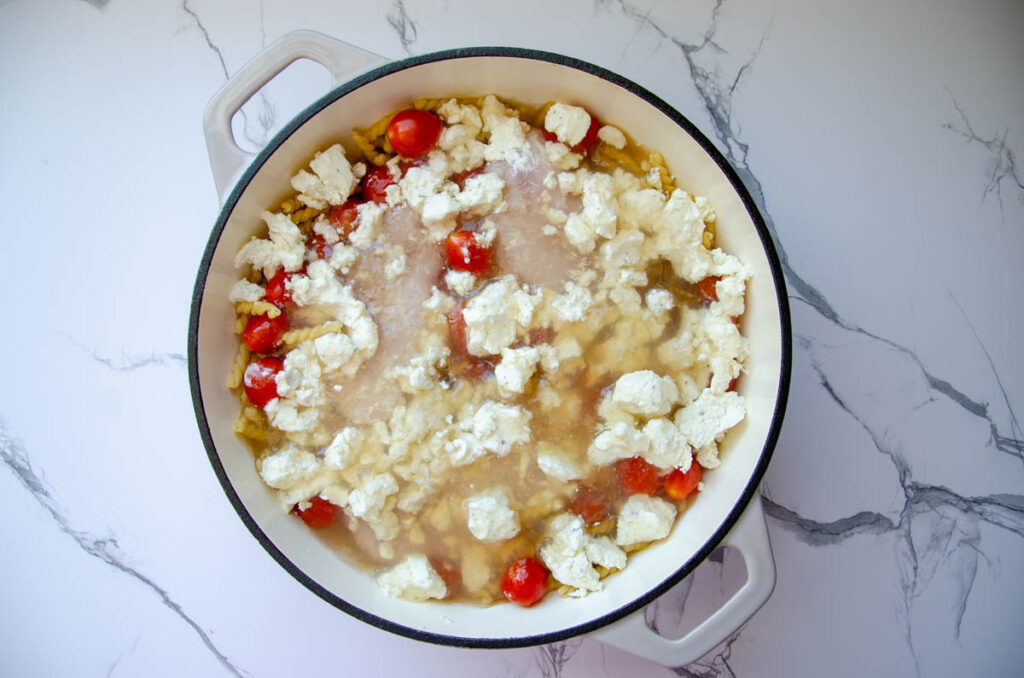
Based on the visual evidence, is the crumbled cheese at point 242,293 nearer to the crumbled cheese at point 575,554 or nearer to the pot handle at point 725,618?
the crumbled cheese at point 575,554

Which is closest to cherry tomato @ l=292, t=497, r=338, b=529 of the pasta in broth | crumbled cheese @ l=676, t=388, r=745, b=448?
the pasta in broth

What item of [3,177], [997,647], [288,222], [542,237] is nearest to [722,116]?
[542,237]

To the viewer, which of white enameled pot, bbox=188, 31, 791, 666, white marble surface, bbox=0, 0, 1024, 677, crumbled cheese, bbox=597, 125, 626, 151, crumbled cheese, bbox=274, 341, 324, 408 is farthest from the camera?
white marble surface, bbox=0, 0, 1024, 677

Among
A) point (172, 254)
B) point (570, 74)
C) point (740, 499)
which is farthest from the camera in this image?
point (172, 254)

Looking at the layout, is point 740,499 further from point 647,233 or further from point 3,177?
point 3,177

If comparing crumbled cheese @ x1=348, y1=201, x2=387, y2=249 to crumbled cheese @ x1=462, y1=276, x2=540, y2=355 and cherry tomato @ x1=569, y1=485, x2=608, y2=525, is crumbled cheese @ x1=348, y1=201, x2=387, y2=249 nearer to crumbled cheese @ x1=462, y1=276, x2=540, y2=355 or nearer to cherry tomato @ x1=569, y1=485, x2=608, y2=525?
crumbled cheese @ x1=462, y1=276, x2=540, y2=355
